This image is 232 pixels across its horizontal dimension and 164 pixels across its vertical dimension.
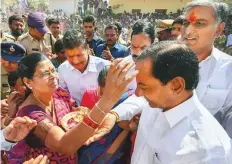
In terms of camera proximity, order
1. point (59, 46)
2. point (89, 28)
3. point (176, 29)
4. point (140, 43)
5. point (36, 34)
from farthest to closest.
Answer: point (89, 28)
point (36, 34)
point (176, 29)
point (59, 46)
point (140, 43)

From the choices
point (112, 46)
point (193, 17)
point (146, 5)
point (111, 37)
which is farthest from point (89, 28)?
point (146, 5)

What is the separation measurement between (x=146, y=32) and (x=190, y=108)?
1.66 meters

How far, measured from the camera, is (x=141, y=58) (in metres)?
1.43

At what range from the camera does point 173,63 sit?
1.34 m

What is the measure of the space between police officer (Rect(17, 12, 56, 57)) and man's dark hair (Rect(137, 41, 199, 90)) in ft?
9.84

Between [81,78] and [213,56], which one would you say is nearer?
[213,56]

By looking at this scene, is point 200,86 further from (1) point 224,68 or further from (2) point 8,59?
(2) point 8,59

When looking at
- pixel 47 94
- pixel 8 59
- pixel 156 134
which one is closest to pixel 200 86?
pixel 156 134

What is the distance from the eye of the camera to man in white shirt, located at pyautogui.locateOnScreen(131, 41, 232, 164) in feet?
4.23

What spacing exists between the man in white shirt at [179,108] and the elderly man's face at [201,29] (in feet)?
2.41

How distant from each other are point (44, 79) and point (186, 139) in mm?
1087

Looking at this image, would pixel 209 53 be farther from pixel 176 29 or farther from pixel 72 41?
pixel 176 29

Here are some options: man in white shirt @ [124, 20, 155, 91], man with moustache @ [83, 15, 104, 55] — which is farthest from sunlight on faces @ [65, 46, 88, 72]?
man with moustache @ [83, 15, 104, 55]

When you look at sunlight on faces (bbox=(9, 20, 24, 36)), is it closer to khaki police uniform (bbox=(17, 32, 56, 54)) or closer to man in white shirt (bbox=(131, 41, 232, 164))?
khaki police uniform (bbox=(17, 32, 56, 54))
